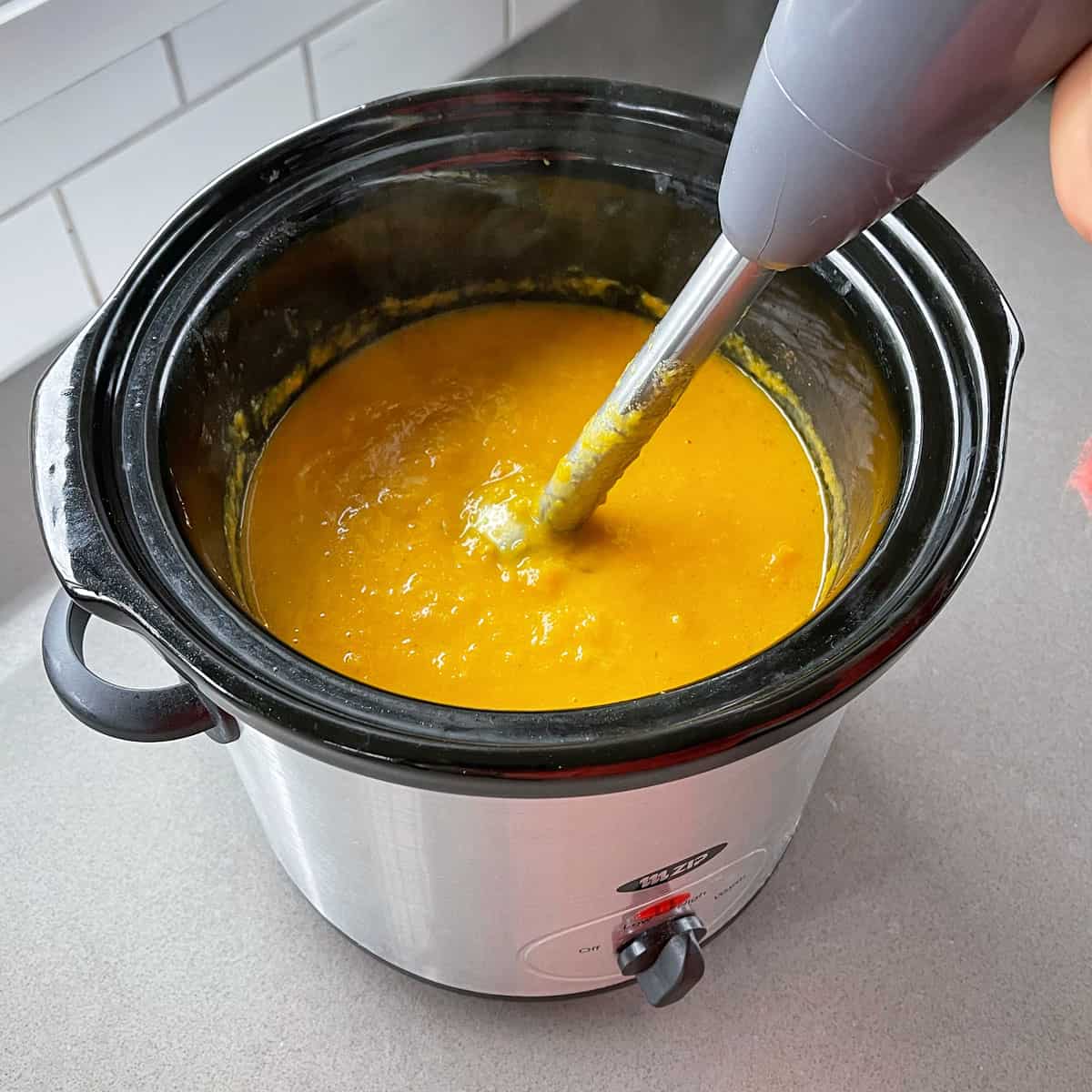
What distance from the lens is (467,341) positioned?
1.29 meters

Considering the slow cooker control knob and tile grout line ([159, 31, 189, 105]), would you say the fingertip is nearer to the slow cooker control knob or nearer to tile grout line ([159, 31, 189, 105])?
the slow cooker control knob

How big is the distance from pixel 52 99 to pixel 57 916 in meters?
0.83

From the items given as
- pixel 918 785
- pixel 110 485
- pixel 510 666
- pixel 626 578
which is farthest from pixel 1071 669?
pixel 110 485

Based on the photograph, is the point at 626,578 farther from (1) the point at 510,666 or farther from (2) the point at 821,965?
(2) the point at 821,965

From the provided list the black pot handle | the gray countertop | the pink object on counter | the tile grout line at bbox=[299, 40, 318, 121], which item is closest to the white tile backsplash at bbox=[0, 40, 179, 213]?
the tile grout line at bbox=[299, 40, 318, 121]

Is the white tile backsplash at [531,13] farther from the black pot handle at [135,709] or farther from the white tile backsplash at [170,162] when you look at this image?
the black pot handle at [135,709]

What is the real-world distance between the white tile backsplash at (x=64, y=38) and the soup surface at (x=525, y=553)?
37cm

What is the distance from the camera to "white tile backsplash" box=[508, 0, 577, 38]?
1590 millimetres

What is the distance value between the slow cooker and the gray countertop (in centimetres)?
8

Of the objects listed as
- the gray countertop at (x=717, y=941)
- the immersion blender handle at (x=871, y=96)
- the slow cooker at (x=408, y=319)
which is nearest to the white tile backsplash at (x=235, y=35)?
the slow cooker at (x=408, y=319)

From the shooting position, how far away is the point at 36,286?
126 centimetres

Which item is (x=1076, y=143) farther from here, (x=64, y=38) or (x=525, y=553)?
(x=64, y=38)

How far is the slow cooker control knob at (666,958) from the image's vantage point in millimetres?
958

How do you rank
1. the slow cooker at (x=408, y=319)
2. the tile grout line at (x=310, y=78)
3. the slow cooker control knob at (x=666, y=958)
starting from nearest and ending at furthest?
1. the slow cooker at (x=408, y=319)
2. the slow cooker control knob at (x=666, y=958)
3. the tile grout line at (x=310, y=78)
